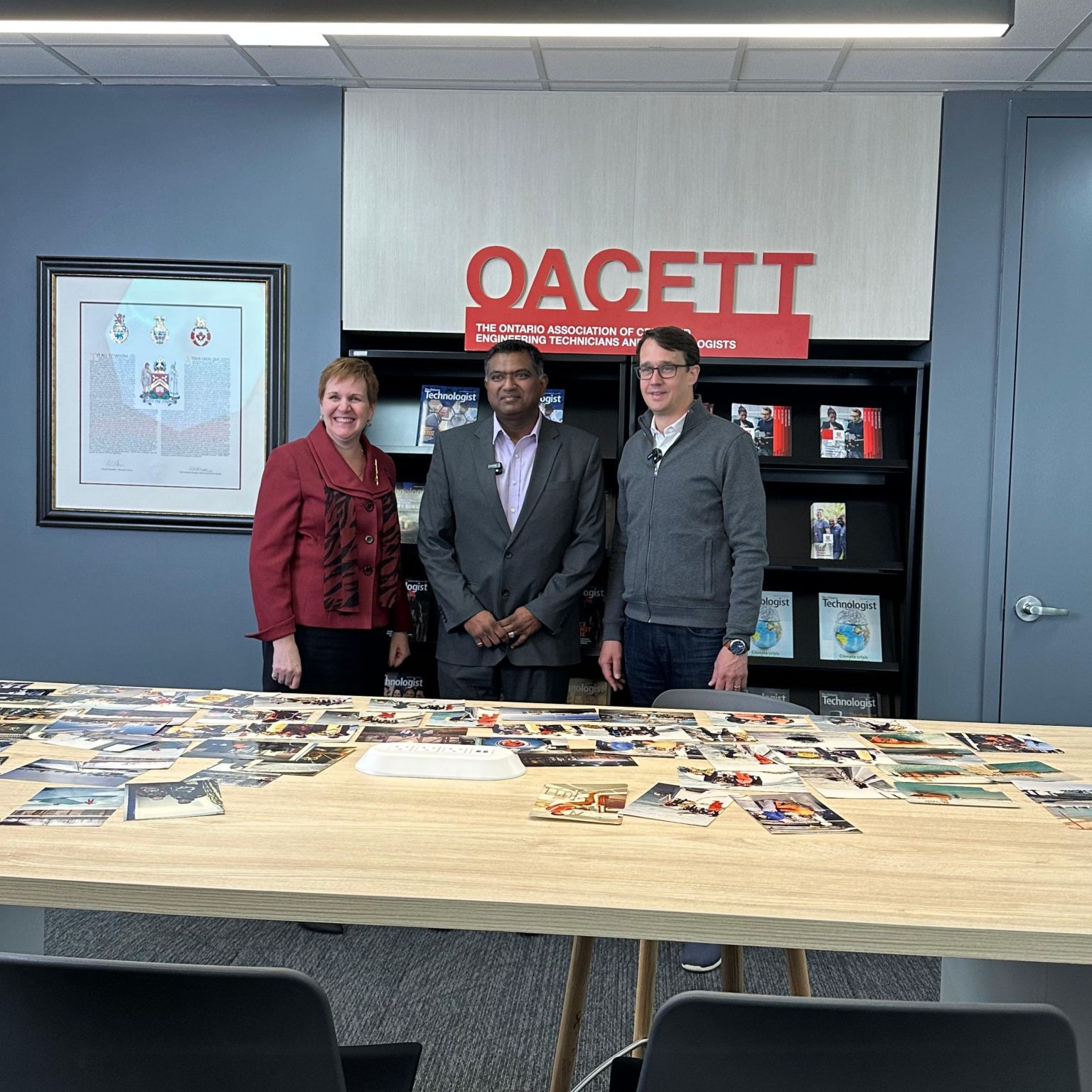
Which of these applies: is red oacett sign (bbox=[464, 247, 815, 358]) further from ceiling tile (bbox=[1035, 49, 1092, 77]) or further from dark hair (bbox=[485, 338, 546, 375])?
ceiling tile (bbox=[1035, 49, 1092, 77])

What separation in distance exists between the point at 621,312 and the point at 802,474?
1.00 m

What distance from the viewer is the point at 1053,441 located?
398 centimetres

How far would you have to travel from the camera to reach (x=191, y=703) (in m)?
2.19

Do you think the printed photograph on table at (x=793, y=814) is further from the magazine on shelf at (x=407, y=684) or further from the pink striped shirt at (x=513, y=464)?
the magazine on shelf at (x=407, y=684)

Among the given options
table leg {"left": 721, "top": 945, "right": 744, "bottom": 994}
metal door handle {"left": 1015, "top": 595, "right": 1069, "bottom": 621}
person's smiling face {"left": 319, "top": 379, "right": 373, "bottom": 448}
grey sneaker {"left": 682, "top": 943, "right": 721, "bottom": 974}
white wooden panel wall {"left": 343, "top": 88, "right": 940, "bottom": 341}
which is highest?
white wooden panel wall {"left": 343, "top": 88, "right": 940, "bottom": 341}

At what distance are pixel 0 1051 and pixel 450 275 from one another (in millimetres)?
3390

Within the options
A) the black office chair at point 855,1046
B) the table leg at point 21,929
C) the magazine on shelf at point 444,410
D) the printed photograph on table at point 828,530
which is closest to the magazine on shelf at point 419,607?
the magazine on shelf at point 444,410

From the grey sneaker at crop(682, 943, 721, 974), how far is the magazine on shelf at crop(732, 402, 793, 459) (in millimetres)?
1933

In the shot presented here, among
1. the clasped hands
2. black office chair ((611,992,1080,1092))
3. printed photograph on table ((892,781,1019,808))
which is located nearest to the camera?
black office chair ((611,992,1080,1092))

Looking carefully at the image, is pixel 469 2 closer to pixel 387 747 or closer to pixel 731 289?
pixel 387 747

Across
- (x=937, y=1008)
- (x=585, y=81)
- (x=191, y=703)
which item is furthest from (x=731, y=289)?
(x=937, y=1008)

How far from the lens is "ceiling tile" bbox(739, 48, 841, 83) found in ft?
11.8

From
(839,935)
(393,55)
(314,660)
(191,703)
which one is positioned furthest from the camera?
(393,55)

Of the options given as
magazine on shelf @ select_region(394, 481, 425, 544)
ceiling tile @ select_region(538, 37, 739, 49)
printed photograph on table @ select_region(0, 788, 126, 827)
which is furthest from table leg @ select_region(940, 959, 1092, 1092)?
ceiling tile @ select_region(538, 37, 739, 49)
